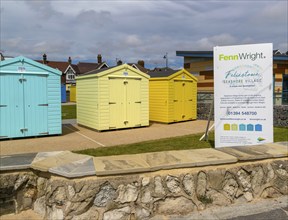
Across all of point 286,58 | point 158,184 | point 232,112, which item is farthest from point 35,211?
point 286,58

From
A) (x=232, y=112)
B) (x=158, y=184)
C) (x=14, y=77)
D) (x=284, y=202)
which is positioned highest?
(x=14, y=77)

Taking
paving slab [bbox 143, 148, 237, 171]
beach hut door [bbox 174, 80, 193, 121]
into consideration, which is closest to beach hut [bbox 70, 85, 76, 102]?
beach hut door [bbox 174, 80, 193, 121]

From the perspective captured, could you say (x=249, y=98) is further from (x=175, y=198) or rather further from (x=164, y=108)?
(x=164, y=108)

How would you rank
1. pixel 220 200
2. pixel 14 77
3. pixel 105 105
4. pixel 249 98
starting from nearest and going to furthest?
pixel 220 200
pixel 249 98
pixel 14 77
pixel 105 105

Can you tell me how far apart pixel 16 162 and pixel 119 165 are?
124 cm

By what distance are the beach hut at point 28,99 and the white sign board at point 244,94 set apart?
565cm

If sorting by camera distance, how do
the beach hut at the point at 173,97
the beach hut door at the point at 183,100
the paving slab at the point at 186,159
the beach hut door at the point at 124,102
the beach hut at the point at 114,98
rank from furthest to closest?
1. the beach hut door at the point at 183,100
2. the beach hut at the point at 173,97
3. the beach hut door at the point at 124,102
4. the beach hut at the point at 114,98
5. the paving slab at the point at 186,159

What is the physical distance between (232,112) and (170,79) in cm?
666

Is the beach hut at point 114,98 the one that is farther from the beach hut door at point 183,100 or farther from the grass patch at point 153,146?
the grass patch at point 153,146

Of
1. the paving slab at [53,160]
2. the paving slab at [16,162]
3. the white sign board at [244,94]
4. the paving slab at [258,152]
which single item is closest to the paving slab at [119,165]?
the paving slab at [53,160]

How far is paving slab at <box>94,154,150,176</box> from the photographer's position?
3141 mm

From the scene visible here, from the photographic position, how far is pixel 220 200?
364cm

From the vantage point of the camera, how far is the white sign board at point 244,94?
245 inches

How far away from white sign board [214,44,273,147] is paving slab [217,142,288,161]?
1.87m
